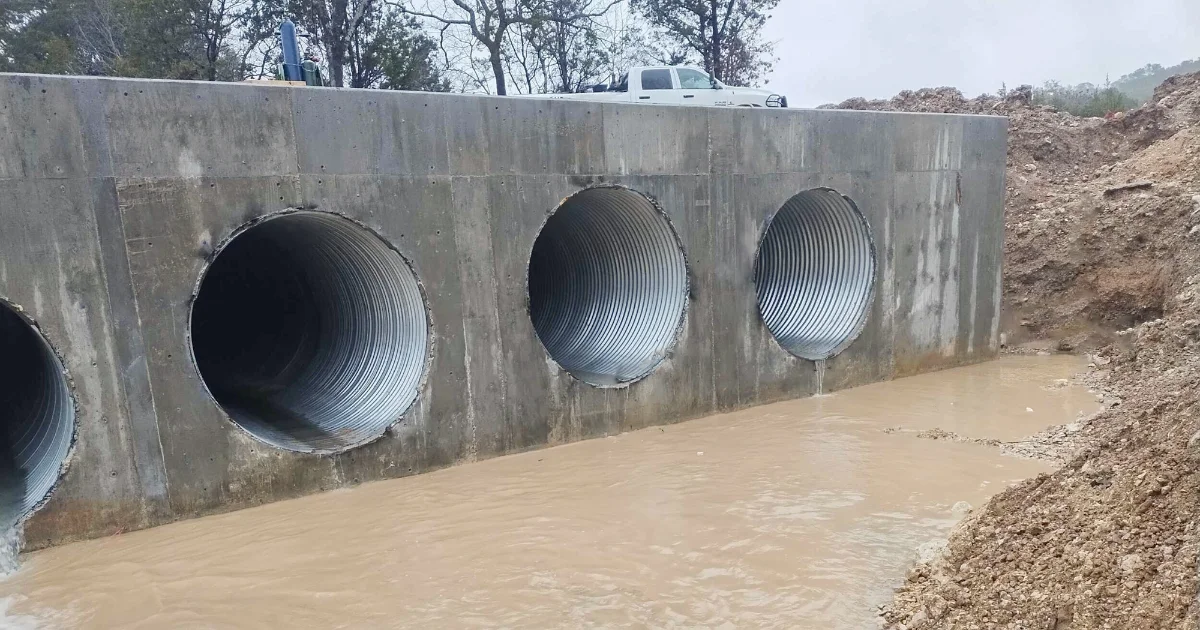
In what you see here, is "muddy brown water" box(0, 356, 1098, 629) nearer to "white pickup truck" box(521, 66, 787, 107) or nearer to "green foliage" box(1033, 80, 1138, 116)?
"white pickup truck" box(521, 66, 787, 107)

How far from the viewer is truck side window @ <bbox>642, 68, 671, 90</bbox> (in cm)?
1397

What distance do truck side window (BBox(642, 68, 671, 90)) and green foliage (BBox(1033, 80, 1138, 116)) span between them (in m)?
11.9

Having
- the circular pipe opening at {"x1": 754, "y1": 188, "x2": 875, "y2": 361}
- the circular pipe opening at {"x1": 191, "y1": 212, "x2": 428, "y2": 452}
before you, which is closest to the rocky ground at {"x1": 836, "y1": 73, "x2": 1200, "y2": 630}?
the circular pipe opening at {"x1": 754, "y1": 188, "x2": 875, "y2": 361}

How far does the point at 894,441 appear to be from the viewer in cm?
680

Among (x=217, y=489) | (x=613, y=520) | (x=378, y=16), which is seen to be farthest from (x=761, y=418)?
(x=378, y=16)

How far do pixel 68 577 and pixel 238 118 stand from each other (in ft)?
Answer: 10.1

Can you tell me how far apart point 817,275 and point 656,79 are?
20.6ft

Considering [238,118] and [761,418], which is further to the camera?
[761,418]

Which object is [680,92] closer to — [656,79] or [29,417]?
[656,79]

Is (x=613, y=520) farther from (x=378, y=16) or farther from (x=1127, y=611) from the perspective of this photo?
(x=378, y=16)

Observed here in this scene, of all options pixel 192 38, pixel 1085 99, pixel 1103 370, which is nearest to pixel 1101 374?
pixel 1103 370

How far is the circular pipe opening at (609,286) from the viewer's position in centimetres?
750

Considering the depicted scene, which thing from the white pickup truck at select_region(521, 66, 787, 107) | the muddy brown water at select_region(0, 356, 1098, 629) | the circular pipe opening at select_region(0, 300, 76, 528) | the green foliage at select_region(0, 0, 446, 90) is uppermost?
the green foliage at select_region(0, 0, 446, 90)

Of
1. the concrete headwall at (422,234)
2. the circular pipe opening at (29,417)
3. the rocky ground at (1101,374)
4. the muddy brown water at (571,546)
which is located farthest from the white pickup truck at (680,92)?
the circular pipe opening at (29,417)
